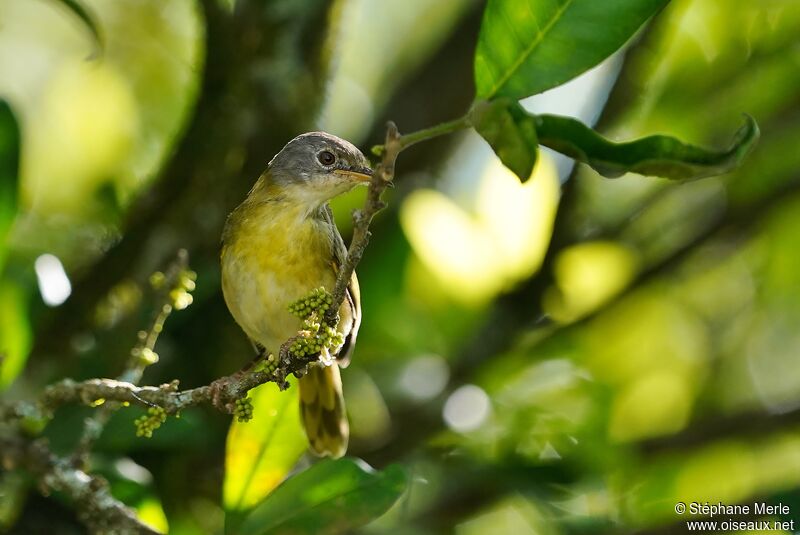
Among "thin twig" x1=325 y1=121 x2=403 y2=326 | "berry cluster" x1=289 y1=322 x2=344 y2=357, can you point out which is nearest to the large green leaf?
"berry cluster" x1=289 y1=322 x2=344 y2=357

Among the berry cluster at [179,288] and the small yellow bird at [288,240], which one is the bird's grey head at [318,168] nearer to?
the small yellow bird at [288,240]

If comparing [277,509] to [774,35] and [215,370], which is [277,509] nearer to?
[215,370]

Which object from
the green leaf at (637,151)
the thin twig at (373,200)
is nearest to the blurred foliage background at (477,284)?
the thin twig at (373,200)

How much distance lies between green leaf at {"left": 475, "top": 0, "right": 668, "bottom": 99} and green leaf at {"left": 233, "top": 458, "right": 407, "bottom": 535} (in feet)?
3.79

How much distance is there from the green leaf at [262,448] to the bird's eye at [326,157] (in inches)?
29.8

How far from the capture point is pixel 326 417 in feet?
12.0

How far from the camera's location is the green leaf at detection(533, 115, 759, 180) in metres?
1.74

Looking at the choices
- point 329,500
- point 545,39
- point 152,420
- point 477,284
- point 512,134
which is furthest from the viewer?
point 477,284

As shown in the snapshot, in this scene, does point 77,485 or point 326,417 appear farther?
point 326,417

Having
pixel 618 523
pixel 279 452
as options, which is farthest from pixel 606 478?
pixel 279 452

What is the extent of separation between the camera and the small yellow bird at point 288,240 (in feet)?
11.0

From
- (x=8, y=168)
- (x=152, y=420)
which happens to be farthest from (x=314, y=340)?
(x=8, y=168)

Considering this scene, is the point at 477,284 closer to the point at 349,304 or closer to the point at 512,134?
Answer: the point at 349,304

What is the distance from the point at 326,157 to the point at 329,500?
1202 mm
